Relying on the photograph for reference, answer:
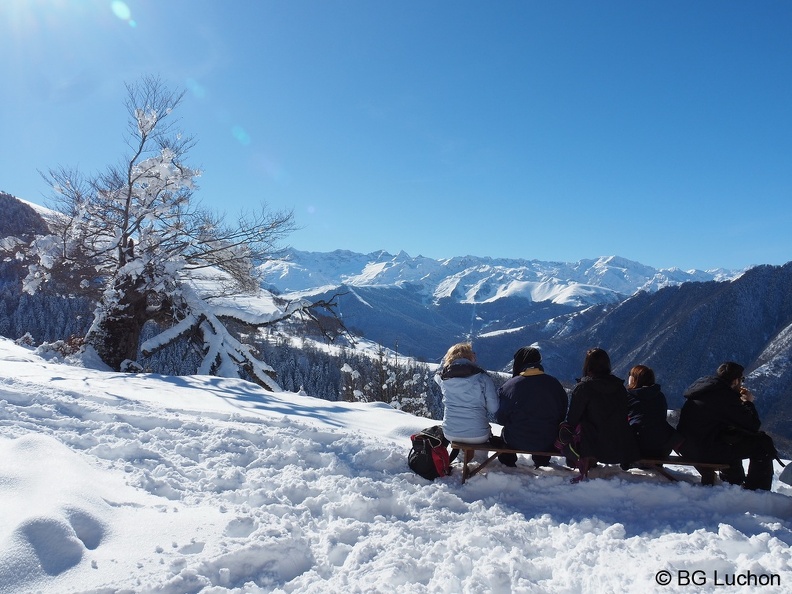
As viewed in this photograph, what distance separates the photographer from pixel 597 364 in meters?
5.52

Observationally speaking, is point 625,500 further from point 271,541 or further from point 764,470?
point 271,541

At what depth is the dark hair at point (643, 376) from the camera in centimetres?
592

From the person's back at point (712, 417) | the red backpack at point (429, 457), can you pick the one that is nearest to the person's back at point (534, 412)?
the red backpack at point (429, 457)

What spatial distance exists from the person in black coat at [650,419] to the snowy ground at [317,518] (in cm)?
39

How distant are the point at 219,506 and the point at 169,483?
738 millimetres

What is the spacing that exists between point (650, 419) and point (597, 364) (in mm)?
944

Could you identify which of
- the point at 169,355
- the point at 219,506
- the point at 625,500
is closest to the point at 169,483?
the point at 219,506

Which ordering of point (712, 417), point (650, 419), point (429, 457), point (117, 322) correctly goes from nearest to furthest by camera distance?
1. point (712, 417)
2. point (429, 457)
3. point (650, 419)
4. point (117, 322)

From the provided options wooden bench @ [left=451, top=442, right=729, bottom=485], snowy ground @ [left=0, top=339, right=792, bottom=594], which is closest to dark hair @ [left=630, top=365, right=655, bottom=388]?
wooden bench @ [left=451, top=442, right=729, bottom=485]

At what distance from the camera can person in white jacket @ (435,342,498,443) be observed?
5.80m

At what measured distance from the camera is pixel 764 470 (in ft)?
16.4

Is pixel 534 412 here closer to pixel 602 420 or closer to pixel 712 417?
pixel 602 420

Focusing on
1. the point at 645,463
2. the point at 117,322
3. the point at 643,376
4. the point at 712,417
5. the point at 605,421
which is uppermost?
the point at 643,376

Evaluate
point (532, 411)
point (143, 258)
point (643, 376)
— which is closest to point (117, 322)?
point (143, 258)
